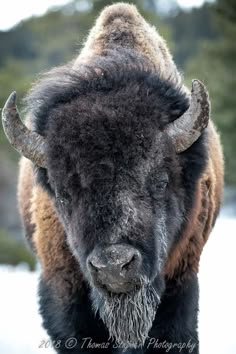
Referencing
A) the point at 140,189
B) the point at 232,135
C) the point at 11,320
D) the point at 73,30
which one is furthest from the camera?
the point at 73,30

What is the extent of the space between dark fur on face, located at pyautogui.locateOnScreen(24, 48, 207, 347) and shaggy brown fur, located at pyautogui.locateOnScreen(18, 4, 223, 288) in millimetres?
375

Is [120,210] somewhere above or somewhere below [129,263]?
above

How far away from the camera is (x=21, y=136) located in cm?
572

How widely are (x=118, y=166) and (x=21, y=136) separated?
1013 millimetres

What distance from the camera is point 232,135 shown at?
18812 mm

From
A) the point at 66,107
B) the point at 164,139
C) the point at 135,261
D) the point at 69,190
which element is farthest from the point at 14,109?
the point at 135,261

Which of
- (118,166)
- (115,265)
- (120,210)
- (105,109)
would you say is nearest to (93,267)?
(115,265)

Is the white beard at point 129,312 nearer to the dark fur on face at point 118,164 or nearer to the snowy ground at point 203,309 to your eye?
the dark fur on face at point 118,164

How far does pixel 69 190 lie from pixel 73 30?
30571 mm

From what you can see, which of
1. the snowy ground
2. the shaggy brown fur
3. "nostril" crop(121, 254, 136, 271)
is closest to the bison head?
"nostril" crop(121, 254, 136, 271)

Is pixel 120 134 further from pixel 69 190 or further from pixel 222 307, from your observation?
pixel 222 307

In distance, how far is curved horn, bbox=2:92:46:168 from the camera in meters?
5.65

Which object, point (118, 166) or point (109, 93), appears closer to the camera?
point (118, 166)

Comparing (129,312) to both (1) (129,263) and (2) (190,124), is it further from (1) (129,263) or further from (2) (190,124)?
(2) (190,124)
